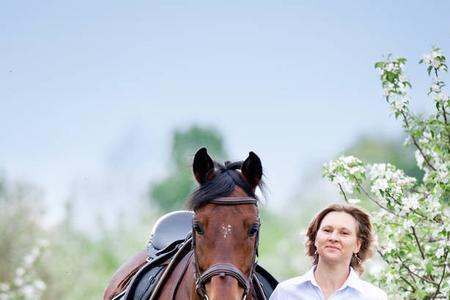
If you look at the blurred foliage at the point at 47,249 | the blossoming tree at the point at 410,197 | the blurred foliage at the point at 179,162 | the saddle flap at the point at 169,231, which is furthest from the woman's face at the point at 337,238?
the blurred foliage at the point at 179,162

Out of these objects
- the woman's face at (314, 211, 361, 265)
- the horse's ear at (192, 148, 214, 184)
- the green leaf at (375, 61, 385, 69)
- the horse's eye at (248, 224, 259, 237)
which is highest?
the green leaf at (375, 61, 385, 69)

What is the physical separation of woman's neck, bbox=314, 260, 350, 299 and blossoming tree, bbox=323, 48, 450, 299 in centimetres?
143

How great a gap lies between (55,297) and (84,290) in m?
1.14

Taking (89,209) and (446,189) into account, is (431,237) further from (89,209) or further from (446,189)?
(89,209)

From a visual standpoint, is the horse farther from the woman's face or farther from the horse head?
the woman's face

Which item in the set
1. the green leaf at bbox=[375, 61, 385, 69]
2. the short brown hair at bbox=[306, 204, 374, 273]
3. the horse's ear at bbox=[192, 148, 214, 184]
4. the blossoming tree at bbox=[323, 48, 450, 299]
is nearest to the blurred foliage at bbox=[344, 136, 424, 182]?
the blossoming tree at bbox=[323, 48, 450, 299]

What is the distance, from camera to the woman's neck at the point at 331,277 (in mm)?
4605

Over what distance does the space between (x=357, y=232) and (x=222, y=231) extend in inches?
31.4

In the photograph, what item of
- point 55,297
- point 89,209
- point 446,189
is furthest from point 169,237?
point 89,209

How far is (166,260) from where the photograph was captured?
5.70 metres

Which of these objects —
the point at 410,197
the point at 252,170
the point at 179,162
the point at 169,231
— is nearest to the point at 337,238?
the point at 252,170

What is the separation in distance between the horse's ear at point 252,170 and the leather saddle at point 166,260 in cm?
67

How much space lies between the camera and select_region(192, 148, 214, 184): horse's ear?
4695mm

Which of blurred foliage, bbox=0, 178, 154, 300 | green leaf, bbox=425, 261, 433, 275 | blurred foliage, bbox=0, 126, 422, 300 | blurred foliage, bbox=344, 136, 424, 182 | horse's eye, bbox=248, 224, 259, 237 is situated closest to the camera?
horse's eye, bbox=248, 224, 259, 237
